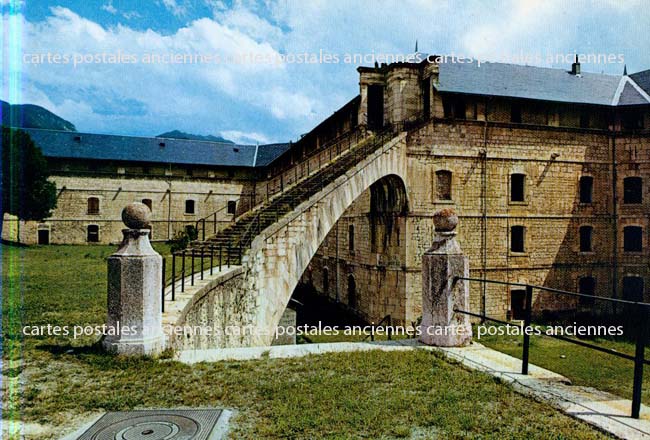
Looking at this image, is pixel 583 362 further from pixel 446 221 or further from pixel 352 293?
pixel 446 221

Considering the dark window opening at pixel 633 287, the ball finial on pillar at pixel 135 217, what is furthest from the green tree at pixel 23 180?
the dark window opening at pixel 633 287

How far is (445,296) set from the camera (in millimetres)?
6160

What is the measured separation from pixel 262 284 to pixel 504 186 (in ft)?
51.1

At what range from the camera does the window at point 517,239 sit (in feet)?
75.7

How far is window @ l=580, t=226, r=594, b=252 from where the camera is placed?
24359mm

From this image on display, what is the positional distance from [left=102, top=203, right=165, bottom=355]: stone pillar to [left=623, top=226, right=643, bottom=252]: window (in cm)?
2616

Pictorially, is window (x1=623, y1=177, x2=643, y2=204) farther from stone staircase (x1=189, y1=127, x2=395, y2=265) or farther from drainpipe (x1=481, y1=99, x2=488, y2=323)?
stone staircase (x1=189, y1=127, x2=395, y2=265)

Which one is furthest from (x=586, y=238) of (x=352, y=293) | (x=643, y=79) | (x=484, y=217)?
(x=352, y=293)

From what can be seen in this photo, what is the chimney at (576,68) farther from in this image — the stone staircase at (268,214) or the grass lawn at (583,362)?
the grass lawn at (583,362)

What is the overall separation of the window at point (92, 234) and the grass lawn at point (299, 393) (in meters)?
36.7

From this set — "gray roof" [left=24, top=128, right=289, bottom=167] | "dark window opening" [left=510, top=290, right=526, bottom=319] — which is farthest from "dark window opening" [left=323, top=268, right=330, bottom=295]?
"gray roof" [left=24, top=128, right=289, bottom=167]

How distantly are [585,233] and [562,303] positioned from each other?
3956mm

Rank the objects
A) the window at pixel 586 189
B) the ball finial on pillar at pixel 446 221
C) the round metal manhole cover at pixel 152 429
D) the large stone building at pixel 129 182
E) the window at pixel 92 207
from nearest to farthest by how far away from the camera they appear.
→ the round metal manhole cover at pixel 152 429 < the ball finial on pillar at pixel 446 221 < the window at pixel 586 189 < the large stone building at pixel 129 182 < the window at pixel 92 207

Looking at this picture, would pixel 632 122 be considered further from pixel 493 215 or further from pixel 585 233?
pixel 493 215
